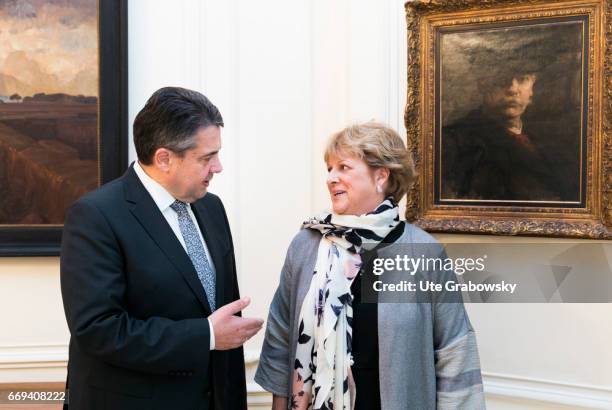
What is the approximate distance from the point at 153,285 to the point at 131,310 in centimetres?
11

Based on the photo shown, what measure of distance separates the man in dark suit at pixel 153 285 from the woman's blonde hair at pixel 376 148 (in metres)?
0.53

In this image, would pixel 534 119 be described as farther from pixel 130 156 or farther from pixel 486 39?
pixel 130 156

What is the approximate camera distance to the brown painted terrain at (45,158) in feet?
11.1

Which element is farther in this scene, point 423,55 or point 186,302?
point 423,55

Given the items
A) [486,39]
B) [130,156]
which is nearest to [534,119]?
→ [486,39]

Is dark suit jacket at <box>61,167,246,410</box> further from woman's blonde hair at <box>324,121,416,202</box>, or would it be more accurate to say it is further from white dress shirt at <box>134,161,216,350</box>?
woman's blonde hair at <box>324,121,416,202</box>

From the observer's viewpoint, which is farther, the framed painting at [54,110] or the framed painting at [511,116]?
the framed painting at [54,110]

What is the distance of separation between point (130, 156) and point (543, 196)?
6.97 feet

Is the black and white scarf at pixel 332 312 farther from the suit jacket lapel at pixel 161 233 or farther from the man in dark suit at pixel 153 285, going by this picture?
the suit jacket lapel at pixel 161 233

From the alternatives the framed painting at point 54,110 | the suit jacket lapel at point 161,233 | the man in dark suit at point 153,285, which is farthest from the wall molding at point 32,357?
the suit jacket lapel at point 161,233

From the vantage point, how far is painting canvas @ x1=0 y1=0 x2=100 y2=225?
133 inches

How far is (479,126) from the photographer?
3217mm

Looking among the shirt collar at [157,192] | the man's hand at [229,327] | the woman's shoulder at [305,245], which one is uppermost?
the shirt collar at [157,192]

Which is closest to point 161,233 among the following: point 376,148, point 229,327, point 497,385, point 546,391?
point 229,327
